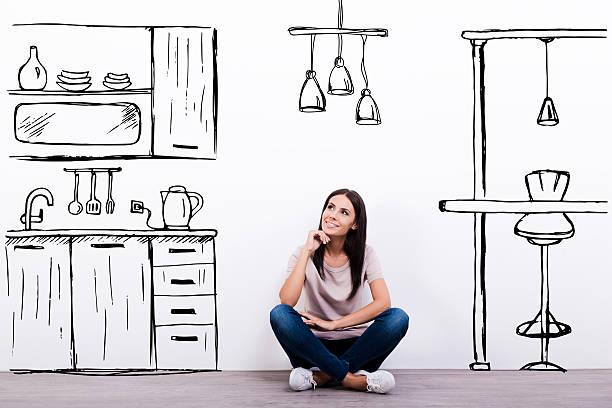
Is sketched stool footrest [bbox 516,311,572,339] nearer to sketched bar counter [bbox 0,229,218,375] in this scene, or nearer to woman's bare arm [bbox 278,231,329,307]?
woman's bare arm [bbox 278,231,329,307]

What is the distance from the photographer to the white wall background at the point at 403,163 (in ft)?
9.02

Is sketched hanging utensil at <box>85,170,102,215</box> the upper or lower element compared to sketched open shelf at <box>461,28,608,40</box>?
lower

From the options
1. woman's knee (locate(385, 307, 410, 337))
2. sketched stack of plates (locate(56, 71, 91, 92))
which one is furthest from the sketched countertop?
woman's knee (locate(385, 307, 410, 337))

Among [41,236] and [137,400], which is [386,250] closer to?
[137,400]

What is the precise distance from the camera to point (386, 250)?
109 inches

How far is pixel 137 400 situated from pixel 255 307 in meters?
0.69

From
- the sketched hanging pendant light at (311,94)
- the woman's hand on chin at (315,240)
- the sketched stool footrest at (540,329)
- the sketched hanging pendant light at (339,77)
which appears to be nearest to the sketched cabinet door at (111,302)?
the woman's hand on chin at (315,240)

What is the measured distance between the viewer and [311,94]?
275 centimetres

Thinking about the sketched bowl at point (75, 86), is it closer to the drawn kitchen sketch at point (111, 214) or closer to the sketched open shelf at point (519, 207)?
the drawn kitchen sketch at point (111, 214)

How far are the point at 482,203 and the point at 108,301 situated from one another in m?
1.63

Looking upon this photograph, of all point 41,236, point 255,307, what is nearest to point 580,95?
point 255,307

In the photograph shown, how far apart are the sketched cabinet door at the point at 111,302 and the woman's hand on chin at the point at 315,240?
0.73 m

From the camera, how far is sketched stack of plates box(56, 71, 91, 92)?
2.76 m

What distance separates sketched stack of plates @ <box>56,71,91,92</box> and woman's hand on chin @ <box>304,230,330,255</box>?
1.17 m
